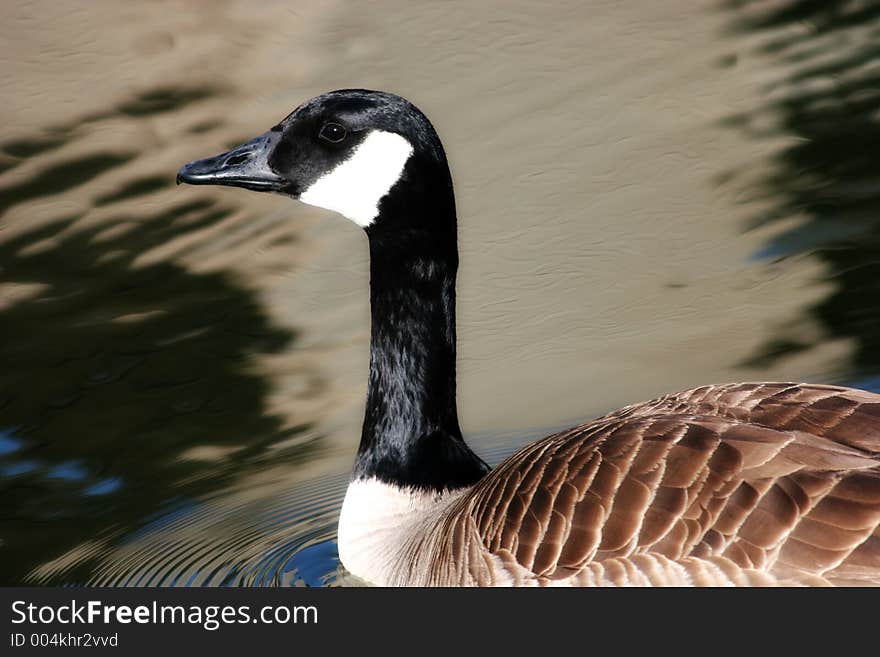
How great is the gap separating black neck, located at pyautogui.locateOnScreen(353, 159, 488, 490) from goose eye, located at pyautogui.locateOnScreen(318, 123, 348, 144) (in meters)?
0.37

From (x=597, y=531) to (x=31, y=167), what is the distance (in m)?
6.86

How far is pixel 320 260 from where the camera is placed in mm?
8547

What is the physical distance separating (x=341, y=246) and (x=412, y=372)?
339 cm

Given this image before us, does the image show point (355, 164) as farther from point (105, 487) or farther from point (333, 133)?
point (105, 487)

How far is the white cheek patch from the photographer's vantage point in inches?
200

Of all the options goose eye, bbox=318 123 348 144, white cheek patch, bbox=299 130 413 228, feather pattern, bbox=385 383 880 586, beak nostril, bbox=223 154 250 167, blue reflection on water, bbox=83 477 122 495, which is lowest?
blue reflection on water, bbox=83 477 122 495

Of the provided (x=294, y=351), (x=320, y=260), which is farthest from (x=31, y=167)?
(x=294, y=351)

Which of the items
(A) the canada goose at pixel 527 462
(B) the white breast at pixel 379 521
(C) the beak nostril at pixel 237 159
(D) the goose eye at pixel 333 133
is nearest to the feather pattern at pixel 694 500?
(A) the canada goose at pixel 527 462

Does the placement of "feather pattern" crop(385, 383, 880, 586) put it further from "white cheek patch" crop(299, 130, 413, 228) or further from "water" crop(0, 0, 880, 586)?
"water" crop(0, 0, 880, 586)

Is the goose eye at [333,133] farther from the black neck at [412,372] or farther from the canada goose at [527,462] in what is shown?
the black neck at [412,372]

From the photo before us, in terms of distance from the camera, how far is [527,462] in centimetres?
465

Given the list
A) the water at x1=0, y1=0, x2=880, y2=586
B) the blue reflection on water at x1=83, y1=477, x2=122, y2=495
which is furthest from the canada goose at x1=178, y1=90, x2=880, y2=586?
the blue reflection on water at x1=83, y1=477, x2=122, y2=495

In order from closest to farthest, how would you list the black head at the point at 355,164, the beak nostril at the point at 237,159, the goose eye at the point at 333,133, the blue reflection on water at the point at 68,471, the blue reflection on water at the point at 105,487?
the black head at the point at 355,164
the goose eye at the point at 333,133
the beak nostril at the point at 237,159
the blue reflection on water at the point at 105,487
the blue reflection on water at the point at 68,471

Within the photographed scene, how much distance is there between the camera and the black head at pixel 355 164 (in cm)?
507
